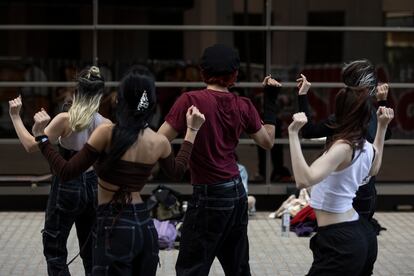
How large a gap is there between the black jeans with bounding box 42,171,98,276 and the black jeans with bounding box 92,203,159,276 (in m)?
1.16

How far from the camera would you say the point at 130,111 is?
3.92 metres

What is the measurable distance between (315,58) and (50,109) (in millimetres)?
3625

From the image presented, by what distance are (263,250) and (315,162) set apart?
3.87 m

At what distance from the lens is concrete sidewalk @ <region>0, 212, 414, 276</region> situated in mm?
6820

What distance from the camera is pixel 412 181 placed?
1013 cm

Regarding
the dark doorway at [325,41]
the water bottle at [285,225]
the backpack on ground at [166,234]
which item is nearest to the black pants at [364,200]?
the backpack on ground at [166,234]

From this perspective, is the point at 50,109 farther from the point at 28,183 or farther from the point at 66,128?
the point at 66,128

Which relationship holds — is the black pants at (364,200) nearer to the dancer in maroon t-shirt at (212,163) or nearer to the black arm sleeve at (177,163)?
the dancer in maroon t-shirt at (212,163)

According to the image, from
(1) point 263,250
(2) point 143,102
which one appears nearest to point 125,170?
(2) point 143,102

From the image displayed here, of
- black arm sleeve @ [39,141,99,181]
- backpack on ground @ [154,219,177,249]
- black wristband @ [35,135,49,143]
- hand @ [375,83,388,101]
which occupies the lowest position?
backpack on ground @ [154,219,177,249]

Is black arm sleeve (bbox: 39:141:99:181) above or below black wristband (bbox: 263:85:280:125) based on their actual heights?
below

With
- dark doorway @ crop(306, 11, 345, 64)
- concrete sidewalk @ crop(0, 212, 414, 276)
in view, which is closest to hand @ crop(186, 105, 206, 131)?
concrete sidewalk @ crop(0, 212, 414, 276)

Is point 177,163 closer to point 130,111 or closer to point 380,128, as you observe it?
point 130,111

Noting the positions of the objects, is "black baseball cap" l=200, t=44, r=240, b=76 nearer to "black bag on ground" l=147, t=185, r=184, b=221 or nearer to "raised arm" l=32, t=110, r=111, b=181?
"raised arm" l=32, t=110, r=111, b=181
